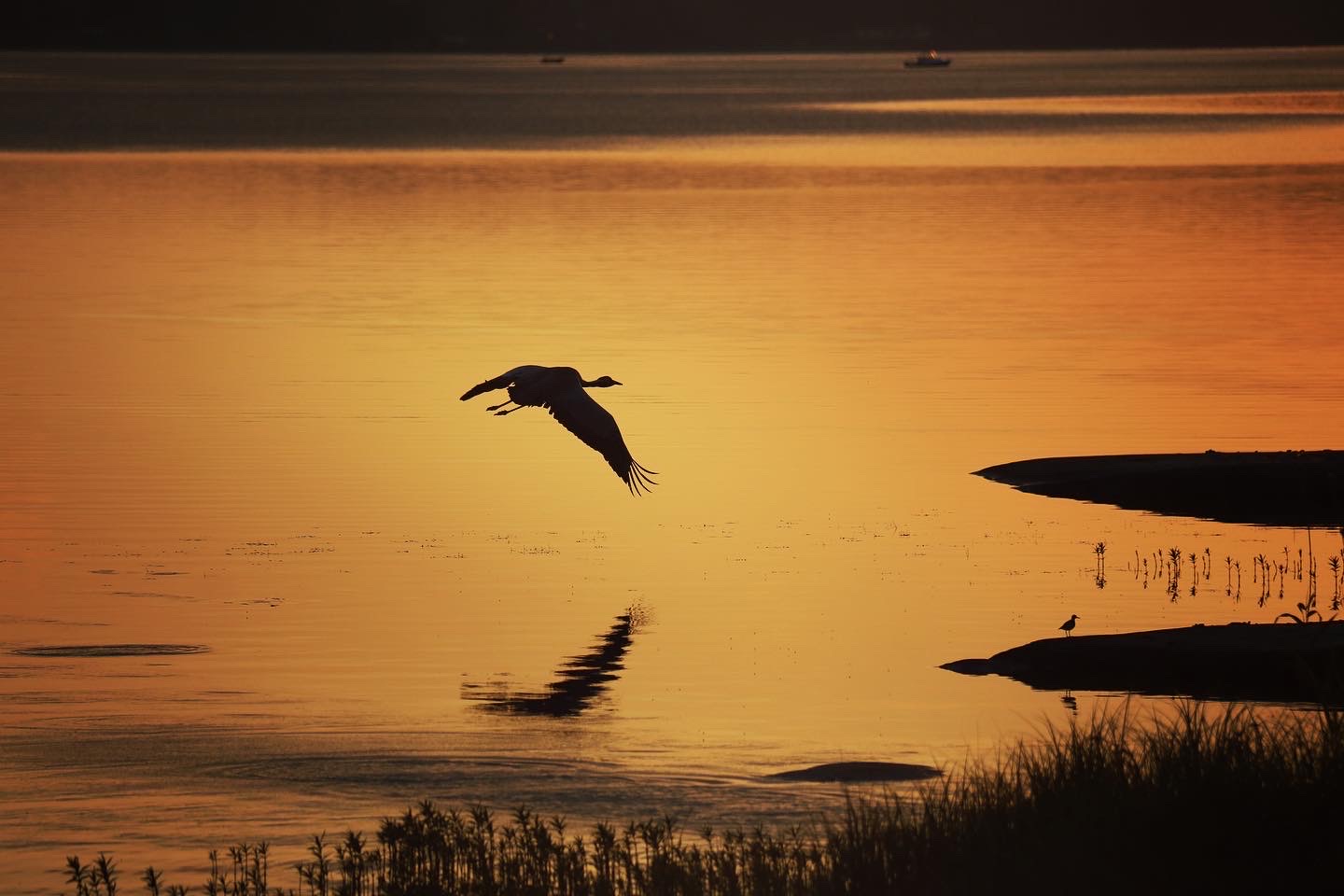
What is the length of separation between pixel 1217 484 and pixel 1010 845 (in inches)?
608

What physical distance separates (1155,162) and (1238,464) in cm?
8605

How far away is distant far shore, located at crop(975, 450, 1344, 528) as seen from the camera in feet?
92.6

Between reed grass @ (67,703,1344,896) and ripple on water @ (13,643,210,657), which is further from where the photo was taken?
ripple on water @ (13,643,210,657)

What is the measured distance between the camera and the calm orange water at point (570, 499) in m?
19.1

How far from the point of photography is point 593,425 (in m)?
23.1

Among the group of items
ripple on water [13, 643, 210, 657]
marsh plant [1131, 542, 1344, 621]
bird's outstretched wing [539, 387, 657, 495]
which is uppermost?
bird's outstretched wing [539, 387, 657, 495]

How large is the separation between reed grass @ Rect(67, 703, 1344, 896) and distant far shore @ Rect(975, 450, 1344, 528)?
1282 centimetres

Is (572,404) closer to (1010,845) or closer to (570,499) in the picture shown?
(570,499)

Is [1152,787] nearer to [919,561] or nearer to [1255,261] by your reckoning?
[919,561]

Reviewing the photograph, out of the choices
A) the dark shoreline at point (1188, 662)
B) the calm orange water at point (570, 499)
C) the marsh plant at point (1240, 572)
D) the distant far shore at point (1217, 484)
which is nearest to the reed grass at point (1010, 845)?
the calm orange water at point (570, 499)

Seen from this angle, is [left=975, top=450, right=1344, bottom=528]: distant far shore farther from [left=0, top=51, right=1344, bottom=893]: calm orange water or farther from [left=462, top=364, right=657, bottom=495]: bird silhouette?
[left=462, top=364, right=657, bottom=495]: bird silhouette

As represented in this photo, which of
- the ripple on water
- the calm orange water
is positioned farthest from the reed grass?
the ripple on water

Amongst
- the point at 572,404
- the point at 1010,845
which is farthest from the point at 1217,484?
the point at 1010,845

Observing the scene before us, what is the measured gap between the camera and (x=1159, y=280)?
58.8 metres
